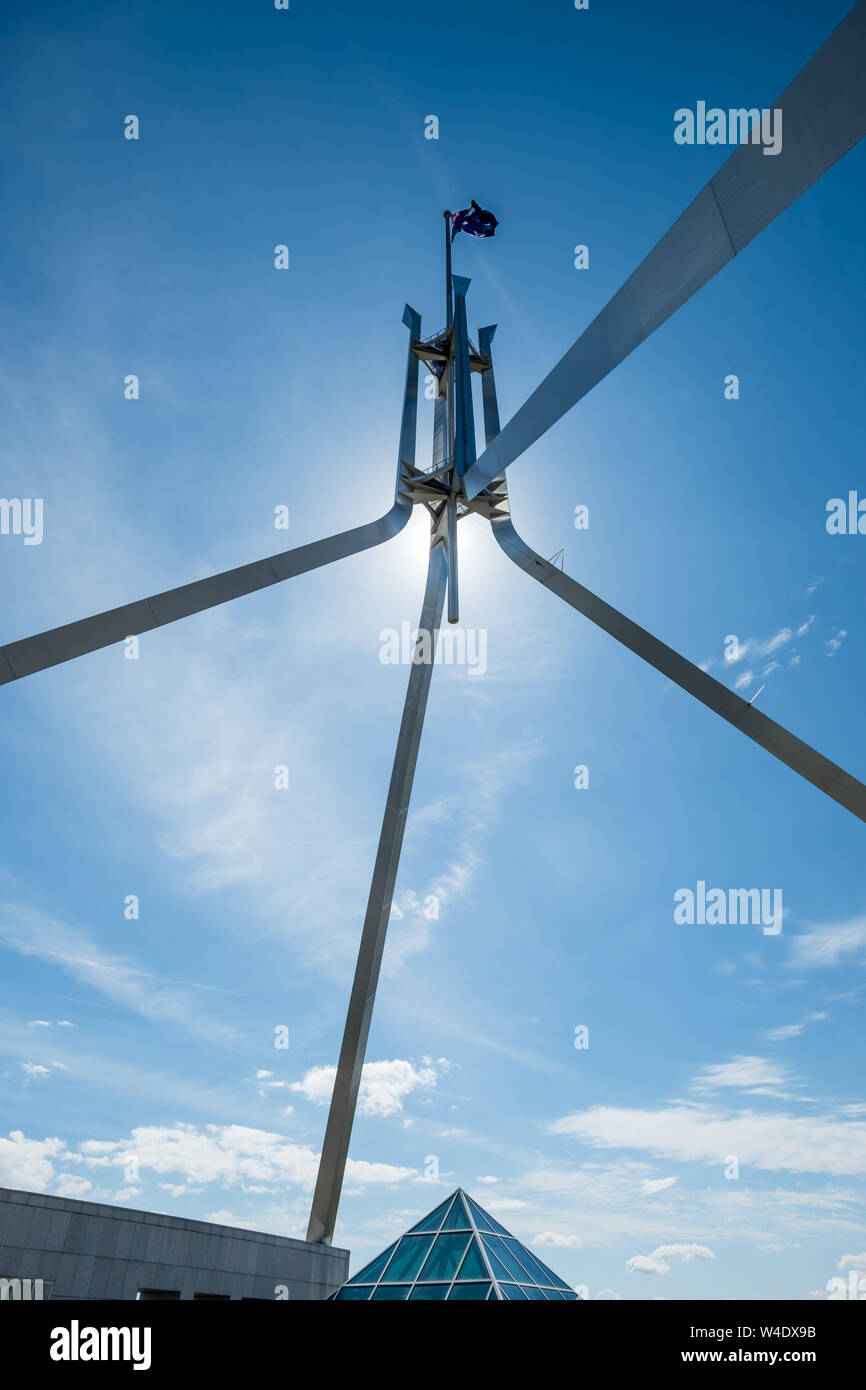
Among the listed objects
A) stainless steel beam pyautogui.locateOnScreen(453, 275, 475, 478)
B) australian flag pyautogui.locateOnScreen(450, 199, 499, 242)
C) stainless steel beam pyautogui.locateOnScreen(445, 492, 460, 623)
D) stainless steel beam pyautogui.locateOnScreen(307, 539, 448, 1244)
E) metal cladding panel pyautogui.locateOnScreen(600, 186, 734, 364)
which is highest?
australian flag pyautogui.locateOnScreen(450, 199, 499, 242)

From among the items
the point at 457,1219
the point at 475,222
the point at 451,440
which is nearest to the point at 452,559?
the point at 451,440

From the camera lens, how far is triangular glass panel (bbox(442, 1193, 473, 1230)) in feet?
55.9

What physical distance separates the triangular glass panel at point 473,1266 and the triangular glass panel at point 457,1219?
2.41 feet

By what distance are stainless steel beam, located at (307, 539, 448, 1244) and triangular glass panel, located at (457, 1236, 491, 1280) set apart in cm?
398

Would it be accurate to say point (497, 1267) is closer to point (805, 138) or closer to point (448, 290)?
point (805, 138)

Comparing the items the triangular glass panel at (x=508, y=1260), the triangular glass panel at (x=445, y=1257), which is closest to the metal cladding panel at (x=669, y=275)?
the triangular glass panel at (x=445, y=1257)

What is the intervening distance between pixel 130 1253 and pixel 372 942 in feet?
28.1

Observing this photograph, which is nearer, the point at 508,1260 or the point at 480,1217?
the point at 508,1260

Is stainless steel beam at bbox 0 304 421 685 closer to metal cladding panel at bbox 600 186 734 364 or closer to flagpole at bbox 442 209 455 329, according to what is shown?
flagpole at bbox 442 209 455 329

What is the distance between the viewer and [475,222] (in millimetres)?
26828

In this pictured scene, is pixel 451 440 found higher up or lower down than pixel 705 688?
higher up

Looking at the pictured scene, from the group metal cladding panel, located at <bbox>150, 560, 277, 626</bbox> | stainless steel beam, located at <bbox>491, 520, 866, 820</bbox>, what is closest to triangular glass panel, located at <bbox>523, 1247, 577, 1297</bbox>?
stainless steel beam, located at <bbox>491, 520, 866, 820</bbox>
